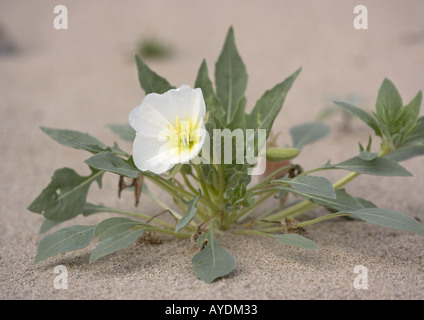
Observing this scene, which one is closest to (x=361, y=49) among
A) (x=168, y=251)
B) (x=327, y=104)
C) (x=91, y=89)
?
(x=327, y=104)

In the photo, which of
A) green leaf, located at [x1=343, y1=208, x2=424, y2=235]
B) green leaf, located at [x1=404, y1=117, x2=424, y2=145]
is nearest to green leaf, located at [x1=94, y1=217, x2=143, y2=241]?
green leaf, located at [x1=343, y1=208, x2=424, y2=235]

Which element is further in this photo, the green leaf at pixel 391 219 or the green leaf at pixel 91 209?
the green leaf at pixel 91 209

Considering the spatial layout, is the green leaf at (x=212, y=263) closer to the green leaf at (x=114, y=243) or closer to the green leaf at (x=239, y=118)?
the green leaf at (x=114, y=243)

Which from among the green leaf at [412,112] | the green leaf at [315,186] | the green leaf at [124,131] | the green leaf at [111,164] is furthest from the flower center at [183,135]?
the green leaf at [412,112]

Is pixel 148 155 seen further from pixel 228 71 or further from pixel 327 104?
pixel 327 104

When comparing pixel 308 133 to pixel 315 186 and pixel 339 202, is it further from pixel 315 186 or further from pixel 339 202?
pixel 315 186
